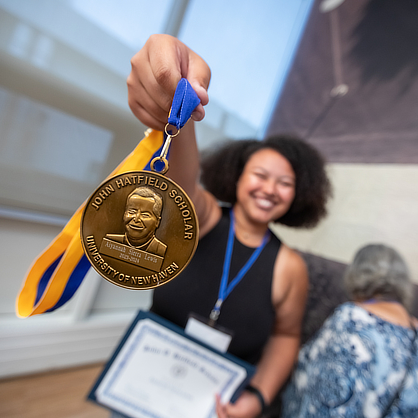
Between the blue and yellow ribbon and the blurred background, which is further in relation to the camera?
the blurred background

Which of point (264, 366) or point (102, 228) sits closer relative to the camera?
point (102, 228)

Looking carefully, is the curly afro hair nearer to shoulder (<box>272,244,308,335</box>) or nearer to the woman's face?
the woman's face

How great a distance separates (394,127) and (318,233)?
0.66 meters

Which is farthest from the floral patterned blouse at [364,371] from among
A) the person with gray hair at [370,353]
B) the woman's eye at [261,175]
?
the woman's eye at [261,175]

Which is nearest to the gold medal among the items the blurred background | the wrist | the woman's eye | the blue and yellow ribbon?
the blue and yellow ribbon

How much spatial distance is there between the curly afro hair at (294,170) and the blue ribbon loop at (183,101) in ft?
2.12

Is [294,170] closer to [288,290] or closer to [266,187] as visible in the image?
[266,187]

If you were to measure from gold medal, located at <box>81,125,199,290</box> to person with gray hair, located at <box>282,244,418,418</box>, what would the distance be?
0.81 m

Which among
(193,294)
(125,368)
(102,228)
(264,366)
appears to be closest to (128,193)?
(102,228)

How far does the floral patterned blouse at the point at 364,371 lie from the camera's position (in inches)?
32.2

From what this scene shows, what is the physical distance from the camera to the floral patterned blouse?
817 mm

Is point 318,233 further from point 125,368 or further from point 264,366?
point 125,368

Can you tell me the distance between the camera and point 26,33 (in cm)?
105

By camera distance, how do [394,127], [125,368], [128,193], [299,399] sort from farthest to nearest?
[394,127], [299,399], [125,368], [128,193]
